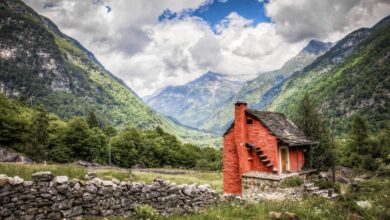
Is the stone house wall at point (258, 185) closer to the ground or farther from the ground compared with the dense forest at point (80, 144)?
closer to the ground

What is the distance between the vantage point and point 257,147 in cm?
2786

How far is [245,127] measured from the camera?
94.9ft

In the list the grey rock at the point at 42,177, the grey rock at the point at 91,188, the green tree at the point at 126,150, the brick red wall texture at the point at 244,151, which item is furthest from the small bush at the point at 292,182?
the green tree at the point at 126,150

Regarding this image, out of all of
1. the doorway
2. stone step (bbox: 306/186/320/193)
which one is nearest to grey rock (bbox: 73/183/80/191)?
stone step (bbox: 306/186/320/193)

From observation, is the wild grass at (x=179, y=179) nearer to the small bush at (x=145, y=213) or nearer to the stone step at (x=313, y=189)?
the stone step at (x=313, y=189)

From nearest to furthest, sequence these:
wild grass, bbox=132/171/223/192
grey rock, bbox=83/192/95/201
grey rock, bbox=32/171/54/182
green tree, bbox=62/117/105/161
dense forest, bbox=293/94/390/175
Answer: grey rock, bbox=32/171/54/182 → grey rock, bbox=83/192/95/201 → wild grass, bbox=132/171/223/192 → dense forest, bbox=293/94/390/175 → green tree, bbox=62/117/105/161

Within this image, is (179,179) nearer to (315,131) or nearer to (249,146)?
(249,146)

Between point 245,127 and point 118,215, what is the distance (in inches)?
763

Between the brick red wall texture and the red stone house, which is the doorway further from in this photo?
the brick red wall texture

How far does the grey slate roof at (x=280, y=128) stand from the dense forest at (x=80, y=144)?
53821mm

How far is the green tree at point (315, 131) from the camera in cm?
4984

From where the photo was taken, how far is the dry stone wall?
9.55 m

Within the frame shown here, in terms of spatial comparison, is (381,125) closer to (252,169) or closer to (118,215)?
(252,169)

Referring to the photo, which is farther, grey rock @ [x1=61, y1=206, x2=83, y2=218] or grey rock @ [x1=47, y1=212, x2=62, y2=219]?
grey rock @ [x1=61, y1=206, x2=83, y2=218]
